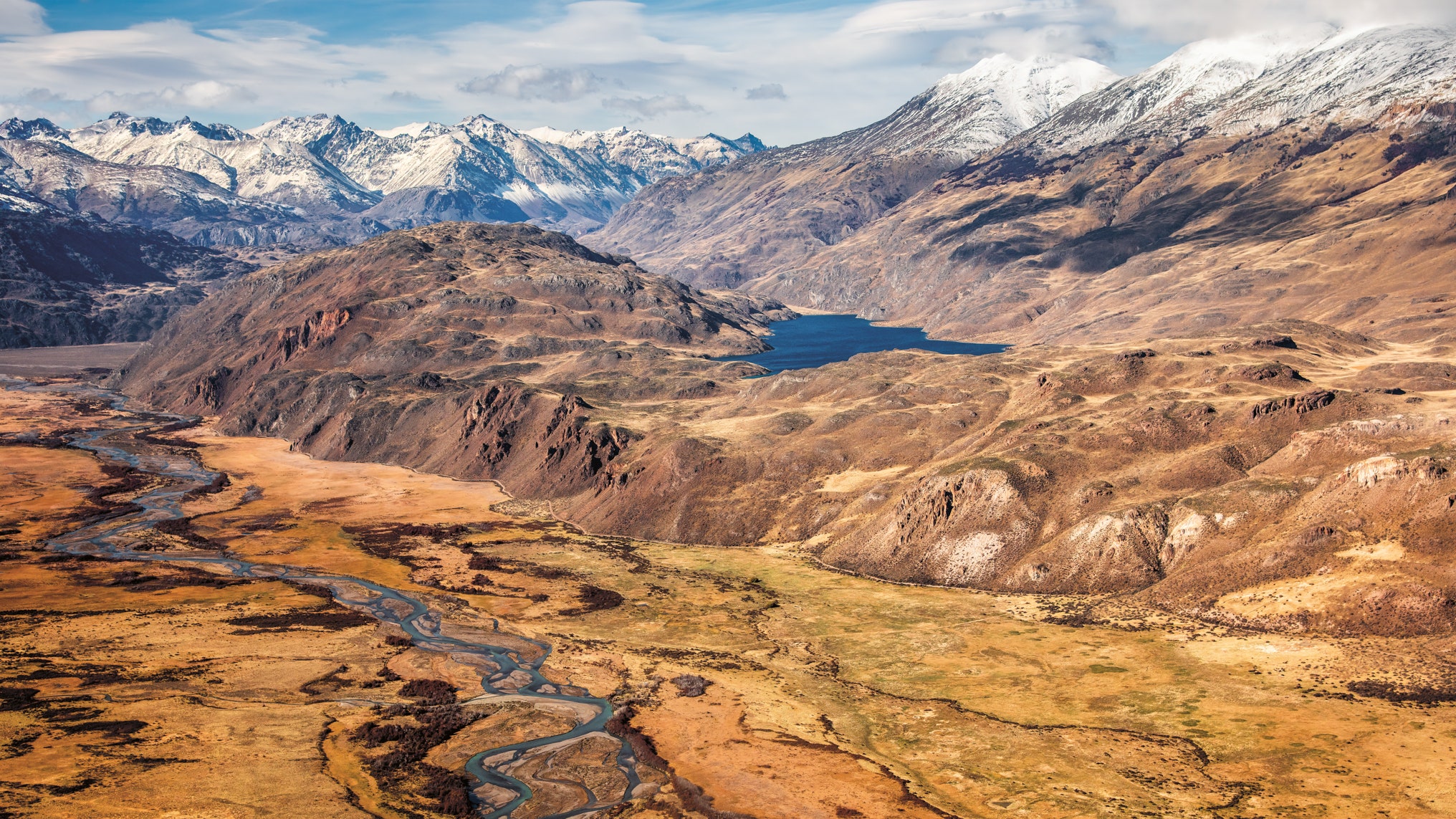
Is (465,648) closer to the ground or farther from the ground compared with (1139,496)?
closer to the ground

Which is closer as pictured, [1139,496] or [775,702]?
[775,702]

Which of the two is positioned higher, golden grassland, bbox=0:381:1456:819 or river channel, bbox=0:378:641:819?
golden grassland, bbox=0:381:1456:819

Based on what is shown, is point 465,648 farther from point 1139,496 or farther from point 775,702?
point 1139,496

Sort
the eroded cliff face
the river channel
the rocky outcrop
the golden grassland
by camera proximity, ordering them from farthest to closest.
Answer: the rocky outcrop, the eroded cliff face, the river channel, the golden grassland

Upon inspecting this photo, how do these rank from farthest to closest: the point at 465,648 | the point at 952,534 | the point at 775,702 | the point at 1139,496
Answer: the point at 952,534 < the point at 1139,496 < the point at 465,648 < the point at 775,702

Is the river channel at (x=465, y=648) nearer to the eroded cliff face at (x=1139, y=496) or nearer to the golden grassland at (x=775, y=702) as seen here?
the golden grassland at (x=775, y=702)

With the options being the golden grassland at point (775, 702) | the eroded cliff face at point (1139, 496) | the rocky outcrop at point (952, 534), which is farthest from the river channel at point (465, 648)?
the rocky outcrop at point (952, 534)

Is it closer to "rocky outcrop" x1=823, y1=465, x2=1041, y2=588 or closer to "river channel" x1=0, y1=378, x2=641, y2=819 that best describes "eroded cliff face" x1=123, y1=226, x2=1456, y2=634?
"rocky outcrop" x1=823, y1=465, x2=1041, y2=588

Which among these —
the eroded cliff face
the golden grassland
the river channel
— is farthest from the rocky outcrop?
the river channel

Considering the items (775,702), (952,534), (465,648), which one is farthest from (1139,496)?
(465,648)
